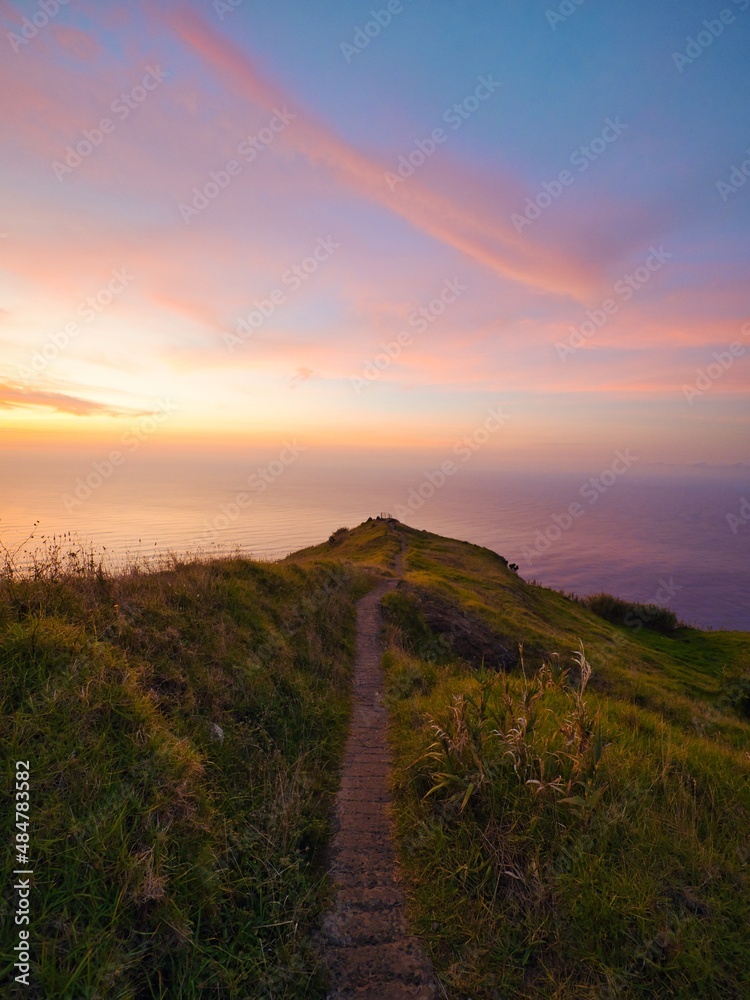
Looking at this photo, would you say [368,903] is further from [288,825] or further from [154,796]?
[154,796]

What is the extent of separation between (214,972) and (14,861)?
1627 mm

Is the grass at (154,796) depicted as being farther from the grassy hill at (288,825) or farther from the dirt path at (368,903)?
the dirt path at (368,903)

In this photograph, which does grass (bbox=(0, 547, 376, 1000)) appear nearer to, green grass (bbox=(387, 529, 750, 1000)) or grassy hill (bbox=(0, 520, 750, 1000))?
grassy hill (bbox=(0, 520, 750, 1000))

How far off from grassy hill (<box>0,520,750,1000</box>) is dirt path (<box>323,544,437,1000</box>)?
7.3 inches

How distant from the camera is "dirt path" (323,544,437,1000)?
3654 millimetres

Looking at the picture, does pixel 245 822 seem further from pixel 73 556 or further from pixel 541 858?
pixel 73 556

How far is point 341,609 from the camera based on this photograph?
16.9m

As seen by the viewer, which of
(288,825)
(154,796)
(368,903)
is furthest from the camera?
(288,825)

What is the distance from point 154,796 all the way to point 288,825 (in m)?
1.71

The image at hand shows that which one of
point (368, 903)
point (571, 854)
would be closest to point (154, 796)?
point (368, 903)

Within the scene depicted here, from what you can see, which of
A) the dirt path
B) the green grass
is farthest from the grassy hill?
the dirt path

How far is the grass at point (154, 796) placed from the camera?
3082 mm

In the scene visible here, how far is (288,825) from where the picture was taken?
4.95 metres

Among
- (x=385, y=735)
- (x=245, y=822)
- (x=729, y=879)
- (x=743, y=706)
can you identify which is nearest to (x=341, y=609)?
(x=385, y=735)
